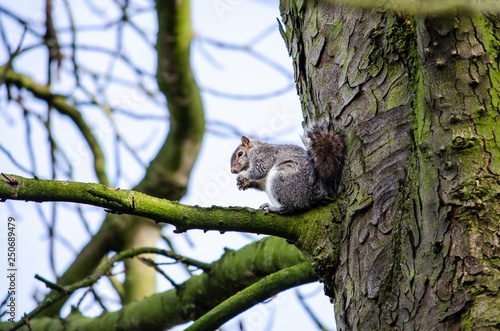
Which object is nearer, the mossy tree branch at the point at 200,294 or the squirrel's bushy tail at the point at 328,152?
the squirrel's bushy tail at the point at 328,152

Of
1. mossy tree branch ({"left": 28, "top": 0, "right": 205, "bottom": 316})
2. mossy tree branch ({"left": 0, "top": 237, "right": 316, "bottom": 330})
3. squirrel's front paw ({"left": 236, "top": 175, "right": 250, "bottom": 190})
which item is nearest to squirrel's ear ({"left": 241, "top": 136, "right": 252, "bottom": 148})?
mossy tree branch ({"left": 28, "top": 0, "right": 205, "bottom": 316})

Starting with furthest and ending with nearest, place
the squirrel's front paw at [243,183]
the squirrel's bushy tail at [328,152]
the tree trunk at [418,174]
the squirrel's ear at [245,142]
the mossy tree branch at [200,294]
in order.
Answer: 1. the squirrel's ear at [245,142]
2. the squirrel's front paw at [243,183]
3. the mossy tree branch at [200,294]
4. the squirrel's bushy tail at [328,152]
5. the tree trunk at [418,174]

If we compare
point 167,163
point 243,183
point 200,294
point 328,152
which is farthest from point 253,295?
point 167,163

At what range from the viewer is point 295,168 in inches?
84.0

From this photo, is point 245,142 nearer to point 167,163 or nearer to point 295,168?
point 167,163

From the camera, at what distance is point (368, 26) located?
4.94 feet

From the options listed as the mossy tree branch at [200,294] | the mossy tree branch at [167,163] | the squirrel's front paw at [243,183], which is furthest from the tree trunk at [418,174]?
the mossy tree branch at [167,163]

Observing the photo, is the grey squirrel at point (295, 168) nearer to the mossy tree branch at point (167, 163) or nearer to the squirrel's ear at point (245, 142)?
the squirrel's ear at point (245, 142)

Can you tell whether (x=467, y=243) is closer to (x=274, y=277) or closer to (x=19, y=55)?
(x=274, y=277)

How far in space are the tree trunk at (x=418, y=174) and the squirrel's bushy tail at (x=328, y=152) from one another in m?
0.05

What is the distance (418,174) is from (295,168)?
87 cm

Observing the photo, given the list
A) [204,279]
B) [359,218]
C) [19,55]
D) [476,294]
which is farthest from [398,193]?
[19,55]

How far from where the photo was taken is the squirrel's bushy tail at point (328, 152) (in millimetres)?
1562

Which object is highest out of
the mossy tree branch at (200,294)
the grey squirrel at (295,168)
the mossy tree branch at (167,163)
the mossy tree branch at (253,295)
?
the mossy tree branch at (167,163)
